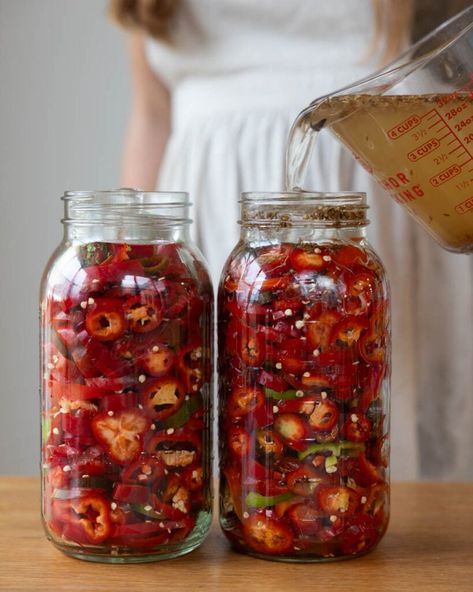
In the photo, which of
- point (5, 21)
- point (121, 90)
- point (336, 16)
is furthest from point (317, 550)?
point (5, 21)

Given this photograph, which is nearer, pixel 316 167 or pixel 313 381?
pixel 313 381

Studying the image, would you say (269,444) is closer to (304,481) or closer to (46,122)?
(304,481)

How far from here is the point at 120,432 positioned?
83 cm

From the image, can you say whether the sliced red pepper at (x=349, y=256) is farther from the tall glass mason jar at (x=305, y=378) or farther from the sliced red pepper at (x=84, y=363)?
the sliced red pepper at (x=84, y=363)

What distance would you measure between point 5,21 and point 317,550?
160cm

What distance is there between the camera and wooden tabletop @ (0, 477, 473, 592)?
81 centimetres

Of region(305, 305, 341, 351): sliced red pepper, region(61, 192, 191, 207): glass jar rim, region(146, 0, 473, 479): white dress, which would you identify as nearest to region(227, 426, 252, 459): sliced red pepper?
region(305, 305, 341, 351): sliced red pepper

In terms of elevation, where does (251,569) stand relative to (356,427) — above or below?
below

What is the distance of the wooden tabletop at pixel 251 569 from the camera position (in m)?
0.81

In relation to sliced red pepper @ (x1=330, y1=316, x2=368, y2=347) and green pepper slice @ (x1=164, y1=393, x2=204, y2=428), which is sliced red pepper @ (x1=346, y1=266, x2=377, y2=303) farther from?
green pepper slice @ (x1=164, y1=393, x2=204, y2=428)

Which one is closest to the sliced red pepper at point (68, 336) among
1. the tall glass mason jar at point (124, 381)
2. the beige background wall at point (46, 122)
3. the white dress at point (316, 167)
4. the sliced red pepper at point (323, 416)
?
the tall glass mason jar at point (124, 381)

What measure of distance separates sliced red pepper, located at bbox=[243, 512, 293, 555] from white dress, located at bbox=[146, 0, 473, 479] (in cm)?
69

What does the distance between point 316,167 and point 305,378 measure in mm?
727

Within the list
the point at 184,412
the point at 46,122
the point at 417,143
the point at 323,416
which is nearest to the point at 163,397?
the point at 184,412
